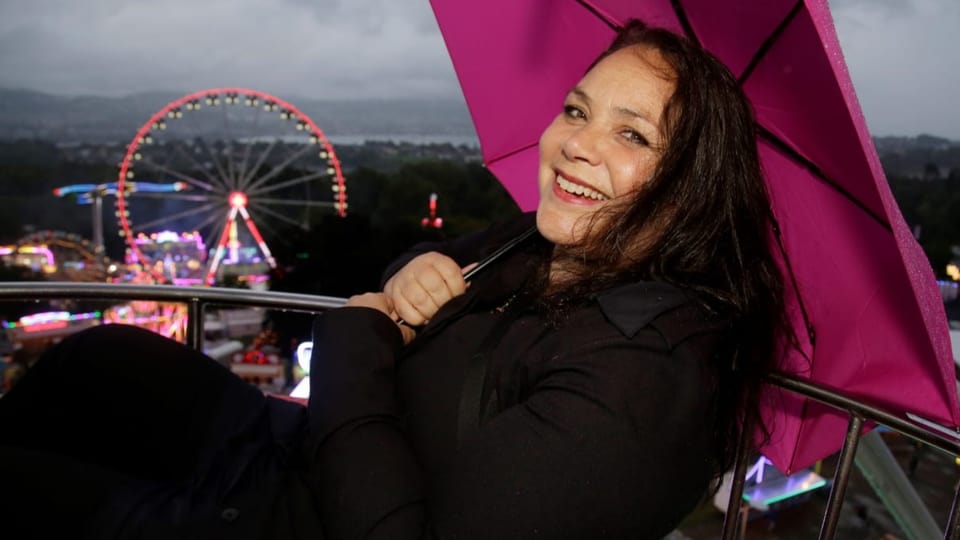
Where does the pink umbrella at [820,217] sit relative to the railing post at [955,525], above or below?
above

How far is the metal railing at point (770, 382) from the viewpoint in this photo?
1166 millimetres

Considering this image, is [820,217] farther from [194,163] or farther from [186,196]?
[186,196]

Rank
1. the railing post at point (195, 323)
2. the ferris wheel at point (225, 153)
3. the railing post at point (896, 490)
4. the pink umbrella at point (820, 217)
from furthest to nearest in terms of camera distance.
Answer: the ferris wheel at point (225, 153) → the railing post at point (195, 323) → the railing post at point (896, 490) → the pink umbrella at point (820, 217)

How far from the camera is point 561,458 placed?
838 millimetres

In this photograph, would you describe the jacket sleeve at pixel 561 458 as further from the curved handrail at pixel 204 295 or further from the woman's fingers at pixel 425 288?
the curved handrail at pixel 204 295

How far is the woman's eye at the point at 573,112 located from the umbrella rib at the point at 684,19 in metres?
0.25

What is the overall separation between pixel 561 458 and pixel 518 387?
0.66 ft

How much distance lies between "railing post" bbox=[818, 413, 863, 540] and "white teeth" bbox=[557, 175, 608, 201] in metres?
→ 0.65

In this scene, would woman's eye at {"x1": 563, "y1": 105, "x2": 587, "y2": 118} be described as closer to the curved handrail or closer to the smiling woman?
the smiling woman

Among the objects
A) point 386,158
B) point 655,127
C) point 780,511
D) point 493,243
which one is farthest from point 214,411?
point 386,158

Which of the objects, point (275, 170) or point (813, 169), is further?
point (275, 170)

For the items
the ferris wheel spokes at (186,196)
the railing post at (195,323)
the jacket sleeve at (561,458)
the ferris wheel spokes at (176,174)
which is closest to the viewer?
the jacket sleeve at (561,458)

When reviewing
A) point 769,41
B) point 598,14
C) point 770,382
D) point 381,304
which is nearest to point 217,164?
point 598,14

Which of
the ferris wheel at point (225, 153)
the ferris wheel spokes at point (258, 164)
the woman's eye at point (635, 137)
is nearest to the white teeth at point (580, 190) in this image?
the woman's eye at point (635, 137)
